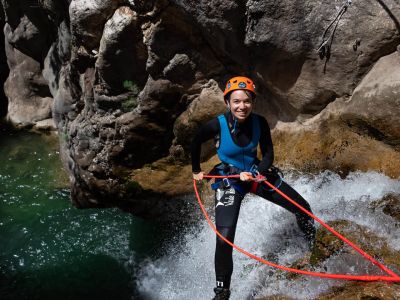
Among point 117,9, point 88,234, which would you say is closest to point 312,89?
point 117,9

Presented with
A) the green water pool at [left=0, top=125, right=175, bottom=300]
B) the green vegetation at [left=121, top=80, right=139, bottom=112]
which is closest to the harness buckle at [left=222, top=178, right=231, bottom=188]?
the green water pool at [left=0, top=125, right=175, bottom=300]

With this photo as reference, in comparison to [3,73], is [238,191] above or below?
above

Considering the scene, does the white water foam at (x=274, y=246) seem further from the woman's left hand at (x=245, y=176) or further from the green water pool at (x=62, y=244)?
the woman's left hand at (x=245, y=176)

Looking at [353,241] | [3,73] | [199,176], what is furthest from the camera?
[3,73]

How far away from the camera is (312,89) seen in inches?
255

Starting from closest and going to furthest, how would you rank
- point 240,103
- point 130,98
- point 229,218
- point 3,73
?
point 240,103 < point 229,218 < point 130,98 < point 3,73

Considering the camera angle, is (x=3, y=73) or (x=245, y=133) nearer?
Answer: (x=245, y=133)

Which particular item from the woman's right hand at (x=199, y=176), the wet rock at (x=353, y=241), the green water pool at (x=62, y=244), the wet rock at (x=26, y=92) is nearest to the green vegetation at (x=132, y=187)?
the green water pool at (x=62, y=244)

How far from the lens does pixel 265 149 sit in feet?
16.6

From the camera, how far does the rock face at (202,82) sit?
19.4 ft

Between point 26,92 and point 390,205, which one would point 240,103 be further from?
point 26,92

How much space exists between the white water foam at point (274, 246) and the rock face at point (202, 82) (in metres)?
0.37

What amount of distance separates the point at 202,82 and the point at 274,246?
3267 millimetres


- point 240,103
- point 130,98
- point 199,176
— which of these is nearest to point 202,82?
point 130,98
